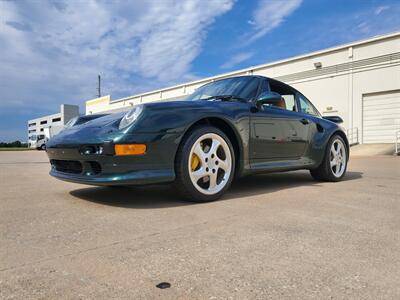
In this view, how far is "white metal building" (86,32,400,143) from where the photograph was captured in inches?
648

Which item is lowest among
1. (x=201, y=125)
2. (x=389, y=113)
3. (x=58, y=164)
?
(x=58, y=164)

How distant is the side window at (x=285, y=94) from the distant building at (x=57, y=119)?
196 feet

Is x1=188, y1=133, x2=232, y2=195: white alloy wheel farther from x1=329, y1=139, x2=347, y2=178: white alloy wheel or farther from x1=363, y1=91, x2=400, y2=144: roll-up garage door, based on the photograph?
x1=363, y1=91, x2=400, y2=144: roll-up garage door

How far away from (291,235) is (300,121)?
8.09 ft

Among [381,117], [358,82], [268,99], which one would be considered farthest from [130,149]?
[358,82]

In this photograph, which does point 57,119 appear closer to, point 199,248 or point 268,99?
point 268,99

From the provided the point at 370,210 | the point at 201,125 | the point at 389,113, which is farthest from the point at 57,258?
the point at 389,113

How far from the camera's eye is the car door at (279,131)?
371cm

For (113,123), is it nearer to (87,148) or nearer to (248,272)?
(87,148)

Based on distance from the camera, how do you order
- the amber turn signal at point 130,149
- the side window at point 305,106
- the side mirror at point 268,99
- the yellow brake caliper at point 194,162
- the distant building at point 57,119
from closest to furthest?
the amber turn signal at point 130,149, the yellow brake caliper at point 194,162, the side mirror at point 268,99, the side window at point 305,106, the distant building at point 57,119

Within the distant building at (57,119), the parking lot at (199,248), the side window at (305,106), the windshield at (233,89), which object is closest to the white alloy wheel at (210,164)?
the parking lot at (199,248)

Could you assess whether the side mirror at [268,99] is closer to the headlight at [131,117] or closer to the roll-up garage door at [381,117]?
the headlight at [131,117]

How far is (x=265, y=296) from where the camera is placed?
137 centimetres

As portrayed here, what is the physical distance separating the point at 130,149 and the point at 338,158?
10.9 feet
